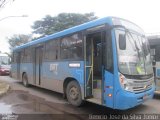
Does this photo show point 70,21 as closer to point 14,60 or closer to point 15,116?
point 14,60

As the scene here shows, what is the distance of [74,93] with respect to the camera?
789 centimetres

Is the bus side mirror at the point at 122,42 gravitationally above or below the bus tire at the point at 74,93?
above

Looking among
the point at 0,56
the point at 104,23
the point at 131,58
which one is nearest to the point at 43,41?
the point at 104,23

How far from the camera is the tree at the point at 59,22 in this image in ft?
109

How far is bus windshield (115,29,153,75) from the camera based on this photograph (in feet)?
20.1

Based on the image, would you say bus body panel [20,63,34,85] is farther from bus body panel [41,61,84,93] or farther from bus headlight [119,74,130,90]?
bus headlight [119,74,130,90]

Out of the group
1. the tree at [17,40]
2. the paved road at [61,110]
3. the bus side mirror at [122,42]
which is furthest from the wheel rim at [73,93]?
the tree at [17,40]

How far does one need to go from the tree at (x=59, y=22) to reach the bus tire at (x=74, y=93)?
25.6 m

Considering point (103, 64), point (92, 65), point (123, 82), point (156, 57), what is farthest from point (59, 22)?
point (123, 82)

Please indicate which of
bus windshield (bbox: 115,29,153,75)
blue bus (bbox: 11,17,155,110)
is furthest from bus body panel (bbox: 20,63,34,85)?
bus windshield (bbox: 115,29,153,75)

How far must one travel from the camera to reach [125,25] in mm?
6605

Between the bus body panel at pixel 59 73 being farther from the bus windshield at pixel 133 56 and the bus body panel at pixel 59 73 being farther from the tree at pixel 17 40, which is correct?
the tree at pixel 17 40

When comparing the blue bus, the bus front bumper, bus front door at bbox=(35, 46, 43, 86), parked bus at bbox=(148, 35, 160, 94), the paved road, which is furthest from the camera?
bus front door at bbox=(35, 46, 43, 86)

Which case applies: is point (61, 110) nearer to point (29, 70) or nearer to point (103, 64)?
point (103, 64)
